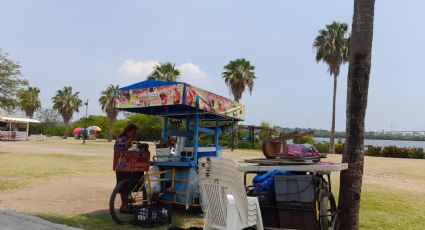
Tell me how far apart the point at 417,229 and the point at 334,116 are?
4079cm

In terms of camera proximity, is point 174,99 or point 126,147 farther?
point 126,147

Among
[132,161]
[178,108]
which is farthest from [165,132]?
[132,161]

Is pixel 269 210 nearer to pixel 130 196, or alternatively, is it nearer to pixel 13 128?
pixel 130 196

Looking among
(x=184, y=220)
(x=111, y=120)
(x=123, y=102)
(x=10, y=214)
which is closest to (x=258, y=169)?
(x=184, y=220)

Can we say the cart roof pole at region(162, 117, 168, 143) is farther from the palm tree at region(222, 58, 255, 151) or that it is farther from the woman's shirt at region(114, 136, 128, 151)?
the palm tree at region(222, 58, 255, 151)

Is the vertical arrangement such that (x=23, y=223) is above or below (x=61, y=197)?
above

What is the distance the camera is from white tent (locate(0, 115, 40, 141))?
51.0m

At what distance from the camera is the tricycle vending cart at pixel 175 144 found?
737 cm

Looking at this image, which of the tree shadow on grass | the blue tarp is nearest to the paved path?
the tree shadow on grass

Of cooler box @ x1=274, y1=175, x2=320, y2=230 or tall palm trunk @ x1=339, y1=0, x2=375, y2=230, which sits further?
tall palm trunk @ x1=339, y1=0, x2=375, y2=230

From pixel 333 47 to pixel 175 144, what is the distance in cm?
4229

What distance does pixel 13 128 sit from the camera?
58656mm

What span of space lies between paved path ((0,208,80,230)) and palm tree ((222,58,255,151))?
42730mm

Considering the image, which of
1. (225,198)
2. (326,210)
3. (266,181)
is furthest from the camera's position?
(266,181)
